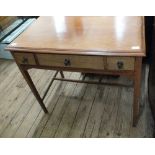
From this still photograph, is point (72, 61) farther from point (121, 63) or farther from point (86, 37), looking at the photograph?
point (121, 63)

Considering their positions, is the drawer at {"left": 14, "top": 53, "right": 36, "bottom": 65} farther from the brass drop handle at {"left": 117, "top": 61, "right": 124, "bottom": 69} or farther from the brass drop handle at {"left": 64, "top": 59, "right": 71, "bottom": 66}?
the brass drop handle at {"left": 117, "top": 61, "right": 124, "bottom": 69}

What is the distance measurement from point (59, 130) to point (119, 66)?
29.3 inches

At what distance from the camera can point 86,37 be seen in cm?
111

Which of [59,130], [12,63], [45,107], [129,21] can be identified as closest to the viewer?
[129,21]

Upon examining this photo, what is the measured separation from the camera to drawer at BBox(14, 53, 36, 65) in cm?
117

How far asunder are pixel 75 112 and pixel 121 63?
733mm

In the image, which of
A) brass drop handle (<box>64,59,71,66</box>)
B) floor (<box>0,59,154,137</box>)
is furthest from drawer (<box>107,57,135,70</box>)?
floor (<box>0,59,154,137</box>)

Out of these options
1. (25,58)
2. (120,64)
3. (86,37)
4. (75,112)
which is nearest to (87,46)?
(86,37)

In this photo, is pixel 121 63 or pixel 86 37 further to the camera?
pixel 86 37

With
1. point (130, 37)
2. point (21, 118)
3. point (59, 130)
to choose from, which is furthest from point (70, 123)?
point (130, 37)

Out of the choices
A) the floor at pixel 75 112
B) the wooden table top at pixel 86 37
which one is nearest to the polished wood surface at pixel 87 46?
the wooden table top at pixel 86 37

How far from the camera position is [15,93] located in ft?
6.28
